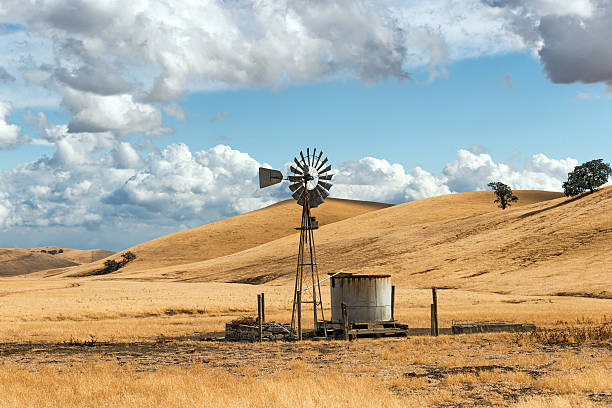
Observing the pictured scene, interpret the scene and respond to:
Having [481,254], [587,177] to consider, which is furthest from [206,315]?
[587,177]

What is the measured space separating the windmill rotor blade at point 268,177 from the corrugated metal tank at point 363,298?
554 cm

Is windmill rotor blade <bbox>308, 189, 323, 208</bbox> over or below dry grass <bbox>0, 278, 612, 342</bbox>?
over

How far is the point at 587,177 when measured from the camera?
333 feet

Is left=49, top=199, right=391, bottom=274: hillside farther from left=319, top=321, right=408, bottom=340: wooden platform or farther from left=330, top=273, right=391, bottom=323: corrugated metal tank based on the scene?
left=319, top=321, right=408, bottom=340: wooden platform

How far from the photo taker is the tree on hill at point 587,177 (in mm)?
101250

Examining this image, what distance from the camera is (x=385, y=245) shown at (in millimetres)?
99438

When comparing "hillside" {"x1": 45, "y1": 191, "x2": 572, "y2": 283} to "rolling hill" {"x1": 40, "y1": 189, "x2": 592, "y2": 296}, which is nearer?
"rolling hill" {"x1": 40, "y1": 189, "x2": 592, "y2": 296}

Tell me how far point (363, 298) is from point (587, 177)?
83344 millimetres

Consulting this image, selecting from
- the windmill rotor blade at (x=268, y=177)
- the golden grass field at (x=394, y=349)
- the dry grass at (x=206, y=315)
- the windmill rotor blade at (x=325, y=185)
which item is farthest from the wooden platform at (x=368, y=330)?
the windmill rotor blade at (x=268, y=177)

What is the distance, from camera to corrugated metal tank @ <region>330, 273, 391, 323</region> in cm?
2981

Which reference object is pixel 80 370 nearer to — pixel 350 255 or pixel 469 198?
pixel 350 255

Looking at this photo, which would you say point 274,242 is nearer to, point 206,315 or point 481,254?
point 481,254

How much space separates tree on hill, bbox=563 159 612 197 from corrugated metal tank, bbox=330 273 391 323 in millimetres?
81877

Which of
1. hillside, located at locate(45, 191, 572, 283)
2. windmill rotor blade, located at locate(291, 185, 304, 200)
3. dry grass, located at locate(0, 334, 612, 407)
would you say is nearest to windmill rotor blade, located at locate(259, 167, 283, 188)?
windmill rotor blade, located at locate(291, 185, 304, 200)
